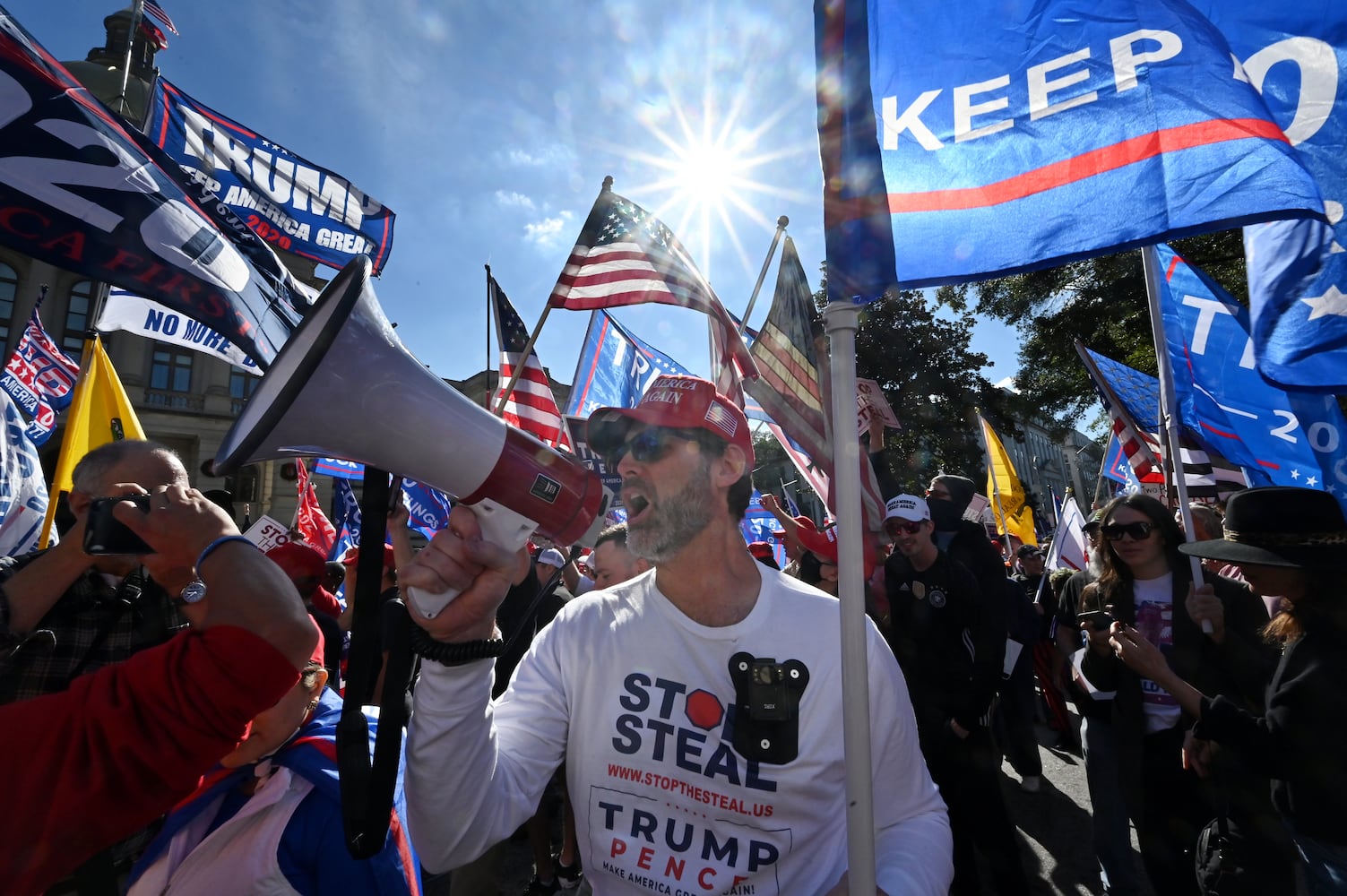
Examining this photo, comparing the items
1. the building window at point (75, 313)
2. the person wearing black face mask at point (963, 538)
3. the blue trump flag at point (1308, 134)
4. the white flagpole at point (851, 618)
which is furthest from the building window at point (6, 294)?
the blue trump flag at point (1308, 134)

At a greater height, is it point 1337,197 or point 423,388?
point 1337,197

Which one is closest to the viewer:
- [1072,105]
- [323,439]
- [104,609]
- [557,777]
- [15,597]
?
[323,439]

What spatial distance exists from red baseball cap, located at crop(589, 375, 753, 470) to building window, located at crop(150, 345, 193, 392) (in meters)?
35.9

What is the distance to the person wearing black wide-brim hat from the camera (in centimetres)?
199

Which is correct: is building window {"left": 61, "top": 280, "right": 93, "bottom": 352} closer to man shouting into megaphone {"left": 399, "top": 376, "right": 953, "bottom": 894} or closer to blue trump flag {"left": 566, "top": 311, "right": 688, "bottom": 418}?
blue trump flag {"left": 566, "top": 311, "right": 688, "bottom": 418}

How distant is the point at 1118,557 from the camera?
11.2 feet

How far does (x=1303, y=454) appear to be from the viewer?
4.04 metres

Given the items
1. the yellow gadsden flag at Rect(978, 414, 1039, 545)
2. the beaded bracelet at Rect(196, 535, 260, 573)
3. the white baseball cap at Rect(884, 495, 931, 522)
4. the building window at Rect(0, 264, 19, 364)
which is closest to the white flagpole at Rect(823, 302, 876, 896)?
the beaded bracelet at Rect(196, 535, 260, 573)

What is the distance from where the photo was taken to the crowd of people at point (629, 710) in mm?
1140

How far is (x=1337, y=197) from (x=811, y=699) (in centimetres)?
227

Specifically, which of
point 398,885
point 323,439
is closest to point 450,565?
point 323,439

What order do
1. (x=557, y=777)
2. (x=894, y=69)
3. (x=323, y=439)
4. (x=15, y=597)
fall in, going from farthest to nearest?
(x=557, y=777) → (x=15, y=597) → (x=894, y=69) → (x=323, y=439)

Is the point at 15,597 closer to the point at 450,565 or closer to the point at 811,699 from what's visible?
the point at 450,565

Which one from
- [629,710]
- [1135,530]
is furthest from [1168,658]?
[629,710]
